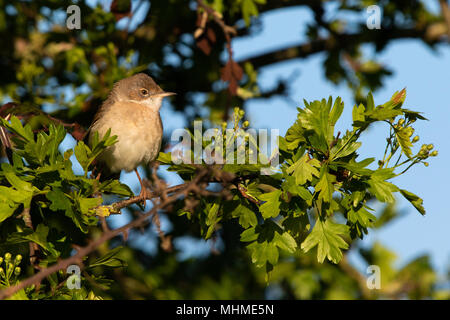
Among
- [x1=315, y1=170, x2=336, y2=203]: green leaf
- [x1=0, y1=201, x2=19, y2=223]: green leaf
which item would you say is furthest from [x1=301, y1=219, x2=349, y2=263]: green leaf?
[x1=0, y1=201, x2=19, y2=223]: green leaf

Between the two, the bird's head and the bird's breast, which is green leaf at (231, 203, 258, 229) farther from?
the bird's head

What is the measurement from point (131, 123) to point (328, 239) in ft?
8.54

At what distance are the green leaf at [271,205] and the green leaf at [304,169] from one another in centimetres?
14

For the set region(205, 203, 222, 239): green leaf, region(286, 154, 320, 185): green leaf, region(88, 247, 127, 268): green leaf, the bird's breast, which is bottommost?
the bird's breast

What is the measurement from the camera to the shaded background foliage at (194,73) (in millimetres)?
5434

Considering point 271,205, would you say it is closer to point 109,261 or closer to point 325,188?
point 325,188

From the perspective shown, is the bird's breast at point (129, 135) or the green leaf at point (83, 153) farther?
the bird's breast at point (129, 135)

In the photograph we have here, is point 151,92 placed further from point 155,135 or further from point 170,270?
point 170,270

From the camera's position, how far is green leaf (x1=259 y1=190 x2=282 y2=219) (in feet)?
9.92

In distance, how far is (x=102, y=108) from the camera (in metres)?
5.40

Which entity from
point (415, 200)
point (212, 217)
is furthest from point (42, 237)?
point (415, 200)

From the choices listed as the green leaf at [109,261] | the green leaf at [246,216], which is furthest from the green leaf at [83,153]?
the green leaf at [246,216]

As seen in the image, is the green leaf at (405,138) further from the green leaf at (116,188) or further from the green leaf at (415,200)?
the green leaf at (116,188)

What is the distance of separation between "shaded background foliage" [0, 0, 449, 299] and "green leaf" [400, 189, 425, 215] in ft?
7.76
